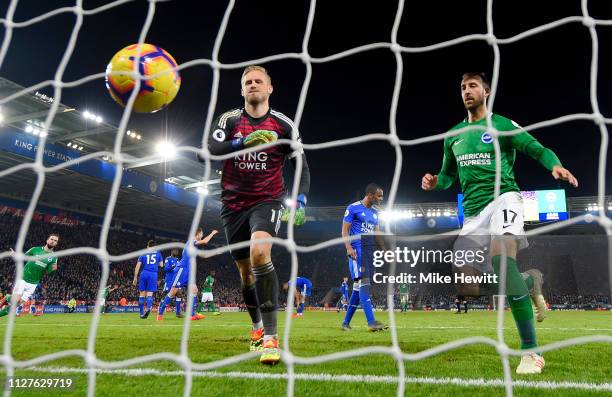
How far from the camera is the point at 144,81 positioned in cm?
366

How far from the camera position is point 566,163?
3306 cm

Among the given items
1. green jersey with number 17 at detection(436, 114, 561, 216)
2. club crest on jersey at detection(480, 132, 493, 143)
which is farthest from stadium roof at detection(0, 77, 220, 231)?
club crest on jersey at detection(480, 132, 493, 143)

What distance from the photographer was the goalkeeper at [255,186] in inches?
139

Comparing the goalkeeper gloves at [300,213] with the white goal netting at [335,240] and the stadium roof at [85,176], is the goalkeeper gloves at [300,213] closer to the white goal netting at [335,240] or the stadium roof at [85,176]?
the white goal netting at [335,240]

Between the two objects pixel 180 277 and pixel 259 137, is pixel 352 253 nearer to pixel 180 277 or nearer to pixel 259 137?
pixel 259 137

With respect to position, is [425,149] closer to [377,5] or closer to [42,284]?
[377,5]

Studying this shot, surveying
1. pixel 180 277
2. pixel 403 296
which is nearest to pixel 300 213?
pixel 180 277

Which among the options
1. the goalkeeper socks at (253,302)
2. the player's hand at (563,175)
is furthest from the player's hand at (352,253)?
the player's hand at (563,175)

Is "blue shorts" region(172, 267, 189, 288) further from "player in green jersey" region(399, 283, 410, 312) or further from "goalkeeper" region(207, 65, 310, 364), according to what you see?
"player in green jersey" region(399, 283, 410, 312)

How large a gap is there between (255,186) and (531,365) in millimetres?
2301

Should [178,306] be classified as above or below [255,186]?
below

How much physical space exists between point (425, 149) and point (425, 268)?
8739 mm

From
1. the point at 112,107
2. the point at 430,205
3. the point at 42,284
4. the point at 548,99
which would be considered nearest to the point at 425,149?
the point at 430,205

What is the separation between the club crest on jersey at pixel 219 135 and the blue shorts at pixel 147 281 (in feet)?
29.5
